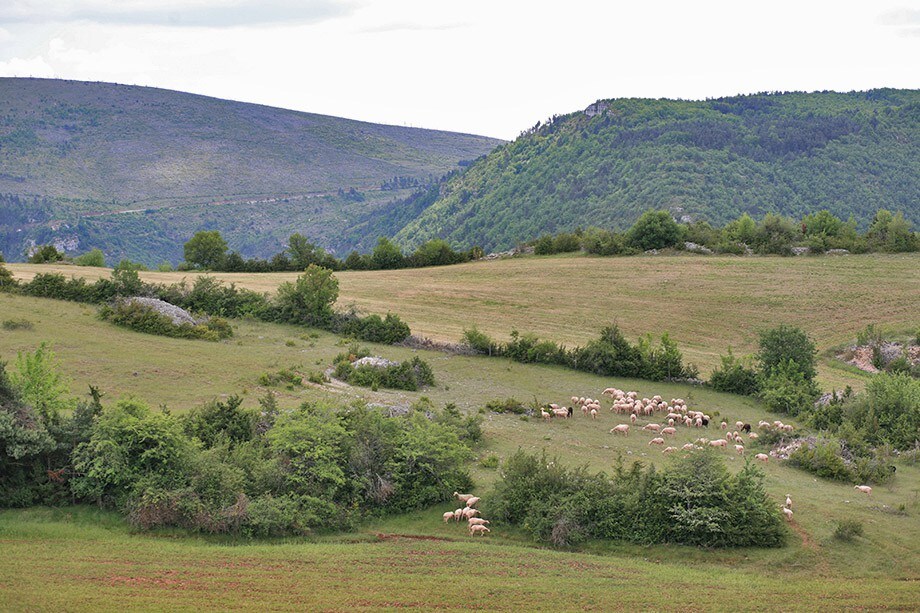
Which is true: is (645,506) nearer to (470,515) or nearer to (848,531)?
(470,515)

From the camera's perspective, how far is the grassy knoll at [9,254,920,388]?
64688mm

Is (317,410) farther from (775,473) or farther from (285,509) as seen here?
(775,473)

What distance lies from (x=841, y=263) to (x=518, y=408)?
5163cm

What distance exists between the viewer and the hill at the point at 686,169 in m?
146

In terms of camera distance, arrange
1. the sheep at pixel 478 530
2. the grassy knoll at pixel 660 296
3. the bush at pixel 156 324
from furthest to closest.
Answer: the grassy knoll at pixel 660 296, the bush at pixel 156 324, the sheep at pixel 478 530

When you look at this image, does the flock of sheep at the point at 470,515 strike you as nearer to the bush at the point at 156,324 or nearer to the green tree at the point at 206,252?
the bush at the point at 156,324

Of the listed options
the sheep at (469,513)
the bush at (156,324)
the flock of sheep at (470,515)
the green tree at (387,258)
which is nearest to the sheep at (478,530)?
the flock of sheep at (470,515)

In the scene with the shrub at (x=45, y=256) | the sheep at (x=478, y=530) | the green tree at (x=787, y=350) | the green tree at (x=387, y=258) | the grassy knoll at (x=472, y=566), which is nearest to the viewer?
the grassy knoll at (x=472, y=566)

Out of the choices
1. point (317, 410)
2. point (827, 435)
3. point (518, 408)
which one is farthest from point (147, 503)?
point (827, 435)

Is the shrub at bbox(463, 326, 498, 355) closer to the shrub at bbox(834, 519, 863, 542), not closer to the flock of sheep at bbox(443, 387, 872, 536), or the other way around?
the flock of sheep at bbox(443, 387, 872, 536)

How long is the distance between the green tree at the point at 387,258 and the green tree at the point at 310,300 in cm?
3071

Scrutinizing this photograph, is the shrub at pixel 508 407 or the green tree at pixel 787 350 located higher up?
the green tree at pixel 787 350

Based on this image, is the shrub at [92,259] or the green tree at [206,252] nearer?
the shrub at [92,259]

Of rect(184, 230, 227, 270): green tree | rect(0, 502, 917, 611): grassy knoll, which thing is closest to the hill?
rect(184, 230, 227, 270): green tree
